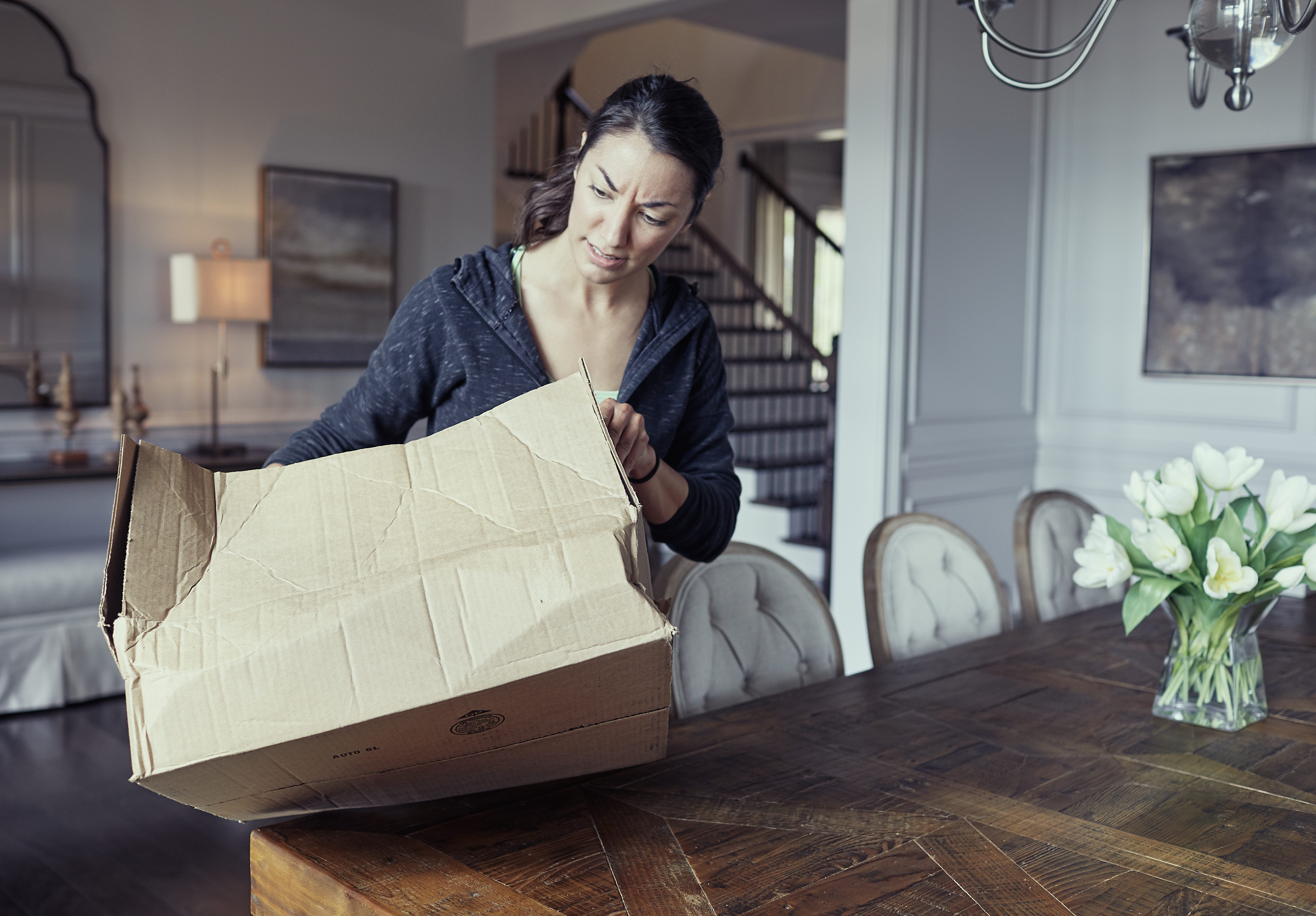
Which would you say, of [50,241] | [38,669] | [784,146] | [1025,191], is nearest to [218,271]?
[50,241]

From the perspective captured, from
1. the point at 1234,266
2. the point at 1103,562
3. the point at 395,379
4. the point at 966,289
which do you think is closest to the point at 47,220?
the point at 966,289

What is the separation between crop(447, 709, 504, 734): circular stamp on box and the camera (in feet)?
2.87

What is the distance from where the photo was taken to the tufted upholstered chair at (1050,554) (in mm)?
2539

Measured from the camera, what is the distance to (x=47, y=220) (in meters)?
4.21

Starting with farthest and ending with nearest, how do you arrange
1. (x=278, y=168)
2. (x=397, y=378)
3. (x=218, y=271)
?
(x=278, y=168), (x=218, y=271), (x=397, y=378)

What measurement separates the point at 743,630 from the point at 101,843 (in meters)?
1.79

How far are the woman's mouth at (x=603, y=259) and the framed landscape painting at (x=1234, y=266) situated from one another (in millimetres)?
3137

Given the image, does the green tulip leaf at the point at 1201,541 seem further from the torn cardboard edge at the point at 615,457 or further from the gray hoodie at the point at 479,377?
the torn cardboard edge at the point at 615,457

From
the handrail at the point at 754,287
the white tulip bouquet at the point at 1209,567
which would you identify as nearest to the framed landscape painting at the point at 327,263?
the handrail at the point at 754,287

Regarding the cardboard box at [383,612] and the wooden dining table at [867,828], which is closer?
the cardboard box at [383,612]

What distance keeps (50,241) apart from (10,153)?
0.33 metres

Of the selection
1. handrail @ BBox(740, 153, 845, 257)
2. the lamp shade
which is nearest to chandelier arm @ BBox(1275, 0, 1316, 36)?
the lamp shade

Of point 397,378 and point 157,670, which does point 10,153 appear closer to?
point 397,378

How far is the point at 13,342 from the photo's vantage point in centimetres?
416
